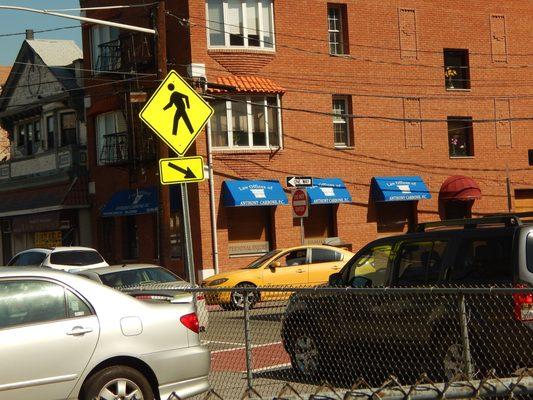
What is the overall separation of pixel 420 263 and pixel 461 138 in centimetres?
2557

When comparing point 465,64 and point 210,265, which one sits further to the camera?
point 465,64

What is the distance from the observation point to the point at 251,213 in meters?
29.5

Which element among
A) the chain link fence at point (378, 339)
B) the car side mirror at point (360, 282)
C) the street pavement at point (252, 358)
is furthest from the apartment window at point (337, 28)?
the chain link fence at point (378, 339)

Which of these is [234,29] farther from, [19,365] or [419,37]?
[19,365]

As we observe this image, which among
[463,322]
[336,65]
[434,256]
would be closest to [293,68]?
[336,65]

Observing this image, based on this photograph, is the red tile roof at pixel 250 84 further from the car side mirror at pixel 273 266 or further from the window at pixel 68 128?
the window at pixel 68 128

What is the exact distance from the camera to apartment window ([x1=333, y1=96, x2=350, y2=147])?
3158cm

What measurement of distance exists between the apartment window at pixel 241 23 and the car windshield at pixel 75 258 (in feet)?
32.4

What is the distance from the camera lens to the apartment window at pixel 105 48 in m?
31.0

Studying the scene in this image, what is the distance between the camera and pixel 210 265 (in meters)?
28.3

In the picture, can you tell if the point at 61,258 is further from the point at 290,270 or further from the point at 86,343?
Answer: the point at 86,343

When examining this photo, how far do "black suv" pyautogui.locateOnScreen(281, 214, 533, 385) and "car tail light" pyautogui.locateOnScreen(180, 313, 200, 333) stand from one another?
106 centimetres

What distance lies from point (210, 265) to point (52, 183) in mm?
10012

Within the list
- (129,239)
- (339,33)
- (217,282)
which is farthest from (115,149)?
(217,282)
